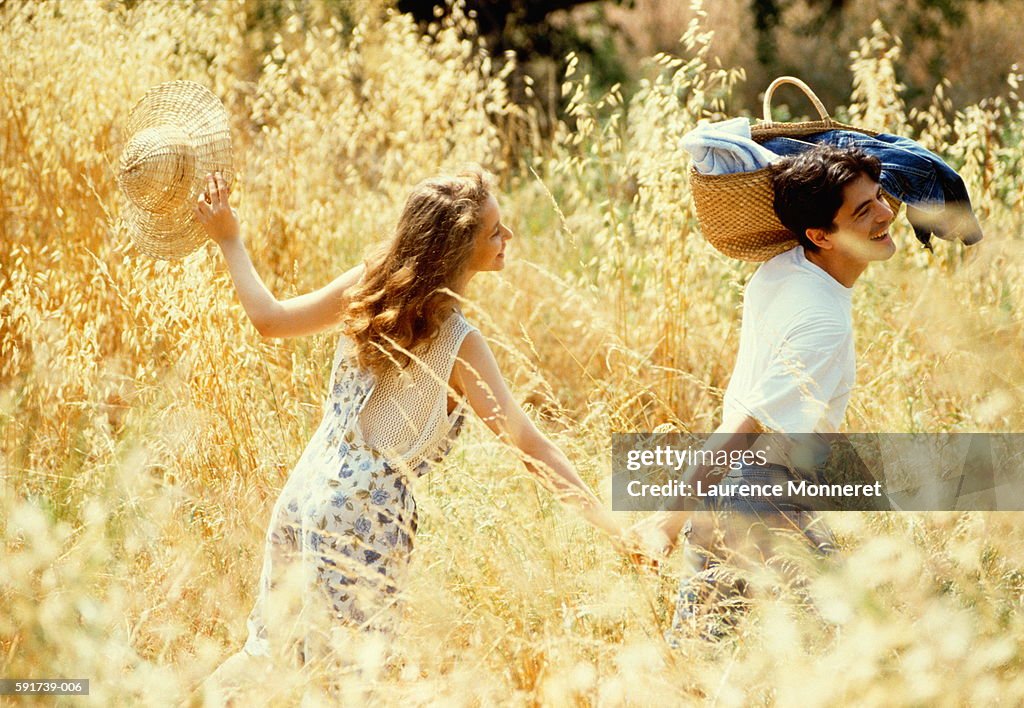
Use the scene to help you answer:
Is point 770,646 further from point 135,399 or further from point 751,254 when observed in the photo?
point 135,399

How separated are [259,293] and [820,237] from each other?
1203 millimetres

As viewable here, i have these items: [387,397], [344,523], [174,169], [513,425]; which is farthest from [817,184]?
[174,169]

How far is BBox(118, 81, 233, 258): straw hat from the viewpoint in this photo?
8.48 feet

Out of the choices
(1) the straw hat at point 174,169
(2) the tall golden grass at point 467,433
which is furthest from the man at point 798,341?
→ (1) the straw hat at point 174,169

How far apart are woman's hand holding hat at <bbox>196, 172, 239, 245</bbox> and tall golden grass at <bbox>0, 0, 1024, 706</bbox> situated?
1.97 ft

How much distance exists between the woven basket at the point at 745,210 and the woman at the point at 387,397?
0.47 m

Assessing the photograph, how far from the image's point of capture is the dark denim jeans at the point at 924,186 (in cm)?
262

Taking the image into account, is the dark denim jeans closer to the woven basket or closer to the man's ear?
the woven basket

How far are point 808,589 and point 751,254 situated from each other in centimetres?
83

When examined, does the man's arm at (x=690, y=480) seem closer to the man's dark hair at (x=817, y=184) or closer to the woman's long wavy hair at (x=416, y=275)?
the man's dark hair at (x=817, y=184)

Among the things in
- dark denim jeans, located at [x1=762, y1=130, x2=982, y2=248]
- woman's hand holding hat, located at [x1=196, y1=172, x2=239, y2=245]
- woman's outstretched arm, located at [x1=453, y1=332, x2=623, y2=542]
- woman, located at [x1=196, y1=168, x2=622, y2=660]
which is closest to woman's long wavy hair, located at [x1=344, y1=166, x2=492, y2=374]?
woman, located at [x1=196, y1=168, x2=622, y2=660]

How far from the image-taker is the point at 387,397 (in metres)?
2.45

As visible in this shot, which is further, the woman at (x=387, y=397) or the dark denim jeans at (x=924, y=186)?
the dark denim jeans at (x=924, y=186)

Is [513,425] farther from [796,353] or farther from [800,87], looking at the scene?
[800,87]
